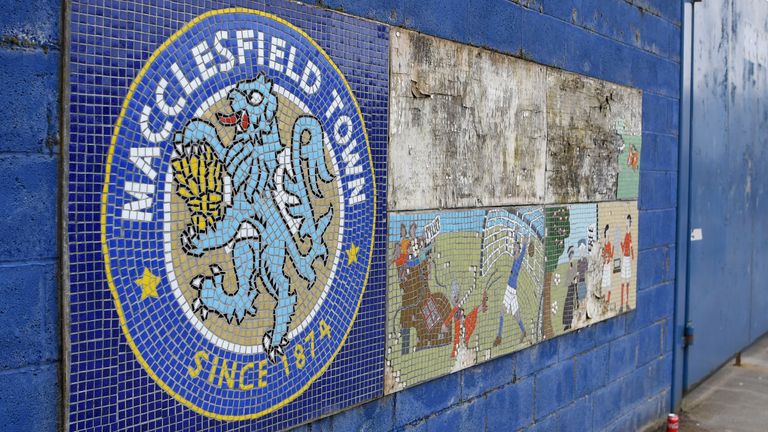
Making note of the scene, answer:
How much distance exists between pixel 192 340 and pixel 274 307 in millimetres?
387

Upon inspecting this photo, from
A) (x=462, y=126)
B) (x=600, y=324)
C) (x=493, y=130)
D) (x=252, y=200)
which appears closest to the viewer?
(x=252, y=200)

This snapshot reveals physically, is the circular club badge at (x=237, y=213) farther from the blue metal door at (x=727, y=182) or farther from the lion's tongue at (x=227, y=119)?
the blue metal door at (x=727, y=182)

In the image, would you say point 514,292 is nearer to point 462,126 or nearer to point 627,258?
point 462,126

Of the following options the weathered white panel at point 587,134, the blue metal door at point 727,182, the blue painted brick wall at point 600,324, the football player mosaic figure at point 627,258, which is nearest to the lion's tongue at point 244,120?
the blue painted brick wall at point 600,324

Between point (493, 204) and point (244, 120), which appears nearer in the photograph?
point (244, 120)

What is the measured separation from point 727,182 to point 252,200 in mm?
6758

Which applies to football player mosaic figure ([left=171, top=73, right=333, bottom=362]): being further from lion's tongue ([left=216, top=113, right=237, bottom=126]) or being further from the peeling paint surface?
the peeling paint surface

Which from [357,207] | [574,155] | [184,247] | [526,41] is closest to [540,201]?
[574,155]

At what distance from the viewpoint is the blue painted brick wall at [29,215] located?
227 centimetres

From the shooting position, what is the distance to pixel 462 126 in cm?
407

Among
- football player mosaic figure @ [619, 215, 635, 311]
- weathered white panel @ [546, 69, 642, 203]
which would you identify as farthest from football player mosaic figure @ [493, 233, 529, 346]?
football player mosaic figure @ [619, 215, 635, 311]

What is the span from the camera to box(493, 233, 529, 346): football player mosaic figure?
14.5ft

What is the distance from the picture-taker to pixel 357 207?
3.42 m

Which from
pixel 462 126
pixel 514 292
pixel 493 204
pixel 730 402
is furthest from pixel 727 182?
pixel 462 126
